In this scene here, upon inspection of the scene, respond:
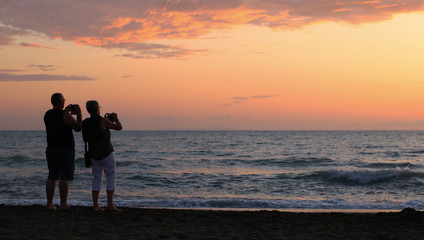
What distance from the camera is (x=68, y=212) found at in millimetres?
7141

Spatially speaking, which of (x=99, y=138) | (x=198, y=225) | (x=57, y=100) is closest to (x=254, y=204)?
(x=198, y=225)

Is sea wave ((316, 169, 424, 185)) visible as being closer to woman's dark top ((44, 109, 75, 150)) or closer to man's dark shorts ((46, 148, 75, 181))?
man's dark shorts ((46, 148, 75, 181))

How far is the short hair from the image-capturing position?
6824 millimetres

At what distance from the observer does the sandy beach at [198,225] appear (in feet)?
18.7

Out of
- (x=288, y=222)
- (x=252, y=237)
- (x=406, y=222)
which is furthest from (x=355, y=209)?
(x=252, y=237)

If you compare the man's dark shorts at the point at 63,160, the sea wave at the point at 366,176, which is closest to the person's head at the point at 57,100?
the man's dark shorts at the point at 63,160

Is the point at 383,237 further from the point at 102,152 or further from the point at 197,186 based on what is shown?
the point at 197,186

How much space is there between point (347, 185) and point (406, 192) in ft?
7.13

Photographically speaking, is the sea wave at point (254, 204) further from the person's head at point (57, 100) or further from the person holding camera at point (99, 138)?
the person's head at point (57, 100)

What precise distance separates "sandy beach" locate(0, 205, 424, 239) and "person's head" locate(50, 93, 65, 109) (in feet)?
5.87

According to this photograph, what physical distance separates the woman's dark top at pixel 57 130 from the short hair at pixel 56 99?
12 centimetres

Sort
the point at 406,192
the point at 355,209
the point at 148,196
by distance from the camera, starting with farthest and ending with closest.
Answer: the point at 406,192 < the point at 148,196 < the point at 355,209

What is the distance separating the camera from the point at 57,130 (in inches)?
269

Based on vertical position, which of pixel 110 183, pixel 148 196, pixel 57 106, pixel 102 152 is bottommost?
pixel 148 196
